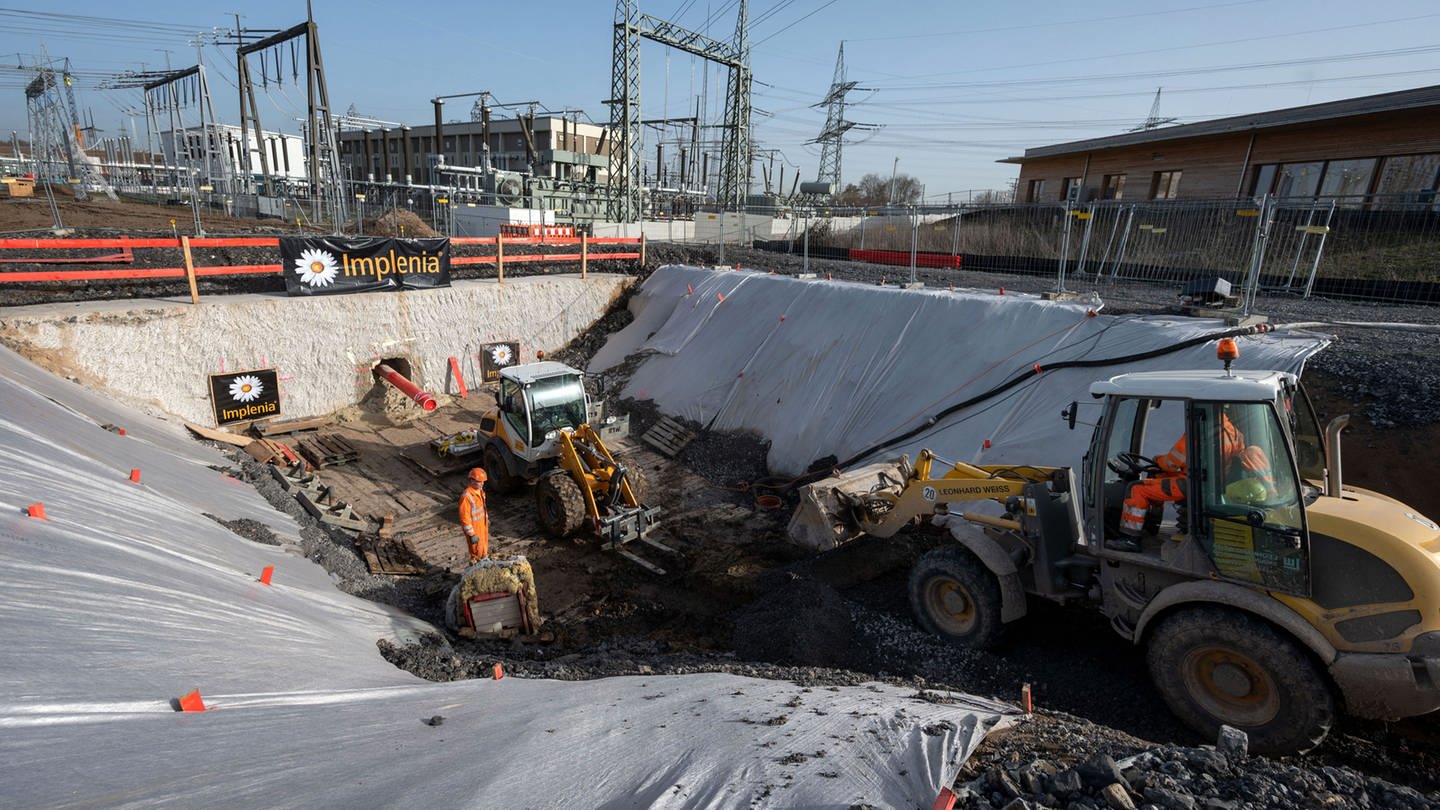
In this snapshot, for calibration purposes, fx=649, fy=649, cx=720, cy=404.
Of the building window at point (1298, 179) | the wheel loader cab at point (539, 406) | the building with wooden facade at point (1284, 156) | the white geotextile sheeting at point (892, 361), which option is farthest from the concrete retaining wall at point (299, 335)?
the building window at point (1298, 179)

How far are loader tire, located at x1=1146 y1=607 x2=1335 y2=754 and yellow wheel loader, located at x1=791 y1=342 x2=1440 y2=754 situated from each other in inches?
0.4

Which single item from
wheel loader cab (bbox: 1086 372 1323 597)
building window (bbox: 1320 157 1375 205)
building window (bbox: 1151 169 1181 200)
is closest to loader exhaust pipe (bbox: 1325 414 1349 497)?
wheel loader cab (bbox: 1086 372 1323 597)

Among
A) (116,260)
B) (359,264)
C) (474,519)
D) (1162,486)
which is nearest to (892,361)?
(1162,486)

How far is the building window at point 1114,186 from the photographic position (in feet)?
75.9

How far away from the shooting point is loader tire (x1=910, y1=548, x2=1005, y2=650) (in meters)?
5.74

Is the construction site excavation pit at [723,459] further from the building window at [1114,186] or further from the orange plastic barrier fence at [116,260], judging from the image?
the building window at [1114,186]

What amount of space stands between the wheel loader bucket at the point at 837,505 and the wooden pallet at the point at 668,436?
17.0 ft

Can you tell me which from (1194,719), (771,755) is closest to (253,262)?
(771,755)

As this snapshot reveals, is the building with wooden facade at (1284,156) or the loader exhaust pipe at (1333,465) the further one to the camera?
the building with wooden facade at (1284,156)

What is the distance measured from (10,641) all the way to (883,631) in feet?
19.6

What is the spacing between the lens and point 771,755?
10.2 ft

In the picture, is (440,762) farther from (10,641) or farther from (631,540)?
(631,540)

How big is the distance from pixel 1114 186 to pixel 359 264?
2465cm

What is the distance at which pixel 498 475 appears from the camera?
11.5 meters
